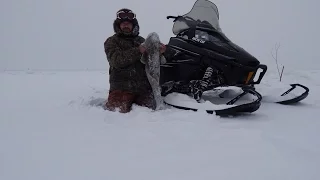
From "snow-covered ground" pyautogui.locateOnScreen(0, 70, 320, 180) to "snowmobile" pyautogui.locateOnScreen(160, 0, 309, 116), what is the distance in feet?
1.43

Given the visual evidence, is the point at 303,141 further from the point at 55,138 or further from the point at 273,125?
the point at 55,138

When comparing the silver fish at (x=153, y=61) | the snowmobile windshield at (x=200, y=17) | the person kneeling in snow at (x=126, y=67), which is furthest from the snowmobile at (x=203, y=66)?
the person kneeling in snow at (x=126, y=67)

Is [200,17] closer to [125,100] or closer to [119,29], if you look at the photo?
[119,29]

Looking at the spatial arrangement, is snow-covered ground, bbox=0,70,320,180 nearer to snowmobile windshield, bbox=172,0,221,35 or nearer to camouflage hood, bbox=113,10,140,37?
camouflage hood, bbox=113,10,140,37

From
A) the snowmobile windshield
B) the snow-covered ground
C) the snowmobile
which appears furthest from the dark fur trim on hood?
the snow-covered ground

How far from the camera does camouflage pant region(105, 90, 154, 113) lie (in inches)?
136

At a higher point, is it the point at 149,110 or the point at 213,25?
the point at 213,25

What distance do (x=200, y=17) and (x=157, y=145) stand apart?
252 centimetres

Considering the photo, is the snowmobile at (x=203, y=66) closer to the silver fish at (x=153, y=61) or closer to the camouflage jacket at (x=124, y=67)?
the silver fish at (x=153, y=61)

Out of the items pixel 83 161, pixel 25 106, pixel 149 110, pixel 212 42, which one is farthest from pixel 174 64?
pixel 83 161

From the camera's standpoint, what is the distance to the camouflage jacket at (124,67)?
3479 mm

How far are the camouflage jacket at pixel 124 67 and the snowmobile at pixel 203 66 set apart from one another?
36cm

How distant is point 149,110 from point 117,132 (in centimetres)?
91

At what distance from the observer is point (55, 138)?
231 centimetres
